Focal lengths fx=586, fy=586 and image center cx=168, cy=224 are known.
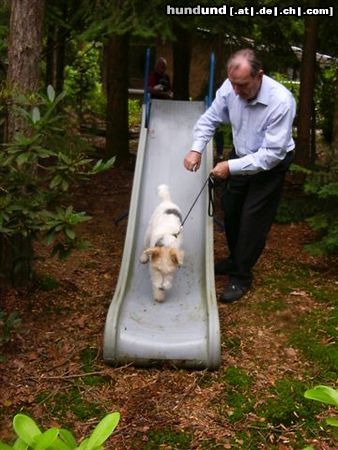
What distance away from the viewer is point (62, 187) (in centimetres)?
417

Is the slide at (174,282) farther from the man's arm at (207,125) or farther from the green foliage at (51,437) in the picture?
the green foliage at (51,437)

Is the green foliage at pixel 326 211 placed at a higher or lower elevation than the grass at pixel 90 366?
higher

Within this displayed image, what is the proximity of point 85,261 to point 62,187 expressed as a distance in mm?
2425

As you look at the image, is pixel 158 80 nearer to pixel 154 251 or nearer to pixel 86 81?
pixel 154 251

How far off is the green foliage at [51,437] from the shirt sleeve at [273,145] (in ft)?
12.5

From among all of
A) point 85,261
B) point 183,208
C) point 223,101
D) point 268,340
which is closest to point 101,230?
point 85,261

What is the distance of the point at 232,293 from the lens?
5.49m

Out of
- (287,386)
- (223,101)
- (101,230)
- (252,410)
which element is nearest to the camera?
(252,410)

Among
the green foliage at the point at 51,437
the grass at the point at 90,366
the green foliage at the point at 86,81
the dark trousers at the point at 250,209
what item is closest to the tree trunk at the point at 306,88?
the dark trousers at the point at 250,209

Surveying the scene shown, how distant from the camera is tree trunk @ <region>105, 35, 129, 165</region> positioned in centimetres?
1043

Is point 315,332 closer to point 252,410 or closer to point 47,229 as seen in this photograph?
point 252,410

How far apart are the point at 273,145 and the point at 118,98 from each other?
246 inches

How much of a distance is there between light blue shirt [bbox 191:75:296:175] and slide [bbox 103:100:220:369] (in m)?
1.02

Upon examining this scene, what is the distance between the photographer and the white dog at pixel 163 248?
4910 millimetres
